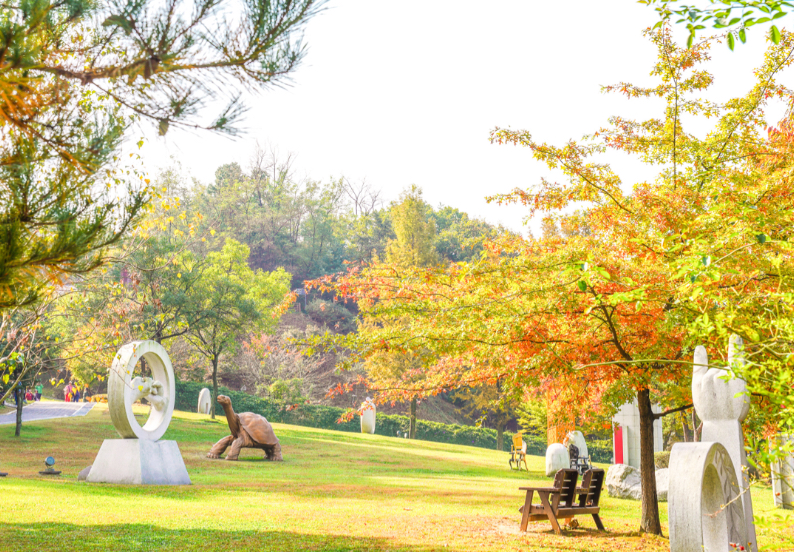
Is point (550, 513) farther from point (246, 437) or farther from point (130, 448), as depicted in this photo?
point (246, 437)

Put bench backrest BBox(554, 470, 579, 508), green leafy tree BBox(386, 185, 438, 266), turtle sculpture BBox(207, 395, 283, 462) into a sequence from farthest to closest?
1. green leafy tree BBox(386, 185, 438, 266)
2. turtle sculpture BBox(207, 395, 283, 462)
3. bench backrest BBox(554, 470, 579, 508)

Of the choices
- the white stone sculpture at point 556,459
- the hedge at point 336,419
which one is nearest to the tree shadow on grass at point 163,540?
the white stone sculpture at point 556,459

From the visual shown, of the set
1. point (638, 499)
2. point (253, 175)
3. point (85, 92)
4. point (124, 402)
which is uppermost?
point (253, 175)

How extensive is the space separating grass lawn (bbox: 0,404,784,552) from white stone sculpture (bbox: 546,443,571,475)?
719mm

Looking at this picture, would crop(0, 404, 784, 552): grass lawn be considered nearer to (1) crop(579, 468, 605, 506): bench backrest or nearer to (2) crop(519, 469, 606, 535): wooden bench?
(2) crop(519, 469, 606, 535): wooden bench

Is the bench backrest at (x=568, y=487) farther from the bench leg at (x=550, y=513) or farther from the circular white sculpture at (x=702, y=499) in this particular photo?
the circular white sculpture at (x=702, y=499)

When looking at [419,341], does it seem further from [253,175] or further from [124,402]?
[253,175]

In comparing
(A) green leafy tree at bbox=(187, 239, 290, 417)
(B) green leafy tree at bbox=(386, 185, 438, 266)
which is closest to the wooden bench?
(A) green leafy tree at bbox=(187, 239, 290, 417)

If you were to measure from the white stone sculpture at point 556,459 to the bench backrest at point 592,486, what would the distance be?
29.9 feet

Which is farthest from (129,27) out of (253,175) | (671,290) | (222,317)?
(253,175)

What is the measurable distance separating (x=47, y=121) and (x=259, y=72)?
1.68 m

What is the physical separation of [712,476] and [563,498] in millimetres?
3207

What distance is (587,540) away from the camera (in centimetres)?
798

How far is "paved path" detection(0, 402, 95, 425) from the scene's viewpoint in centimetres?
2580
